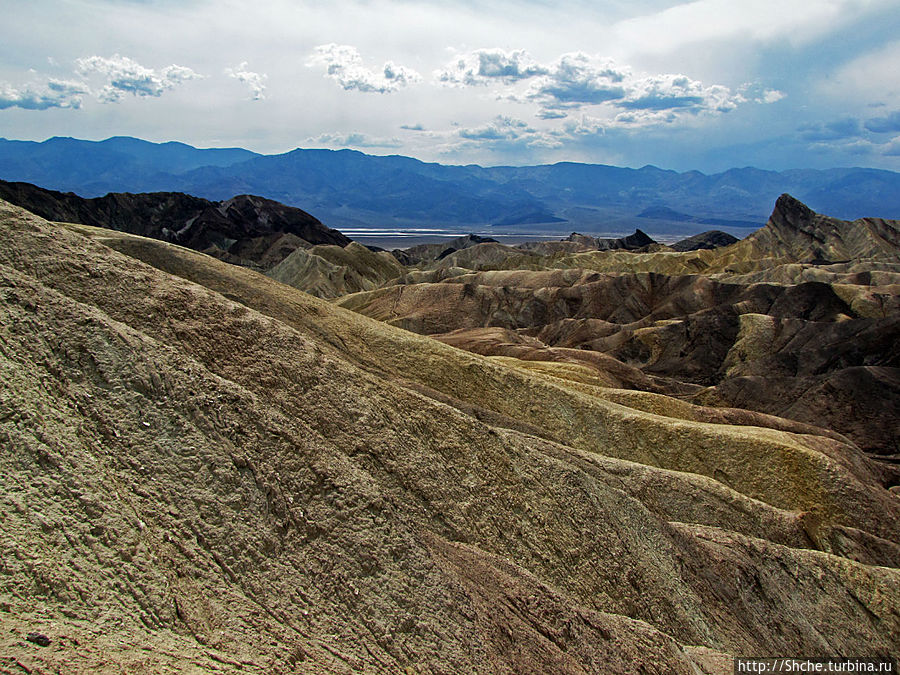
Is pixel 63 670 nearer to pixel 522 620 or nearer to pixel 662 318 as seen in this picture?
pixel 522 620

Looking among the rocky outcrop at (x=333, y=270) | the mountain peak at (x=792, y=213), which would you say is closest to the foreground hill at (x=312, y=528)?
the rocky outcrop at (x=333, y=270)

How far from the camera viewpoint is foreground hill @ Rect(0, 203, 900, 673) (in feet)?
29.3

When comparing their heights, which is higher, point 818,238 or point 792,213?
point 792,213

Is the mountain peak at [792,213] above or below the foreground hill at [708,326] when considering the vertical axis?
above

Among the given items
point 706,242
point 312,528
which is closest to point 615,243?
point 706,242

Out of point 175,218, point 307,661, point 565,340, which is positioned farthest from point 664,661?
point 175,218

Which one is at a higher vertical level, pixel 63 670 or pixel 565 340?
pixel 63 670

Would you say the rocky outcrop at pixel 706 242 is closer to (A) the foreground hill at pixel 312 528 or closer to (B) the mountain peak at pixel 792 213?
(B) the mountain peak at pixel 792 213

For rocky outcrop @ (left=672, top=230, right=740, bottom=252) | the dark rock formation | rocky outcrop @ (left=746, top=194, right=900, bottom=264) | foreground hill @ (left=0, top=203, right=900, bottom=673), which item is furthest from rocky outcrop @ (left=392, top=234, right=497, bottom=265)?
foreground hill @ (left=0, top=203, right=900, bottom=673)

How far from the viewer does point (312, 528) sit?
1151cm

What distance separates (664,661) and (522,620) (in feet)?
11.4

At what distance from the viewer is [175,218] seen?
418ft

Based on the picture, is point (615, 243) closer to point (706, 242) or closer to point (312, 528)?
point (706, 242)

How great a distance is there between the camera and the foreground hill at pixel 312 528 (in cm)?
893
